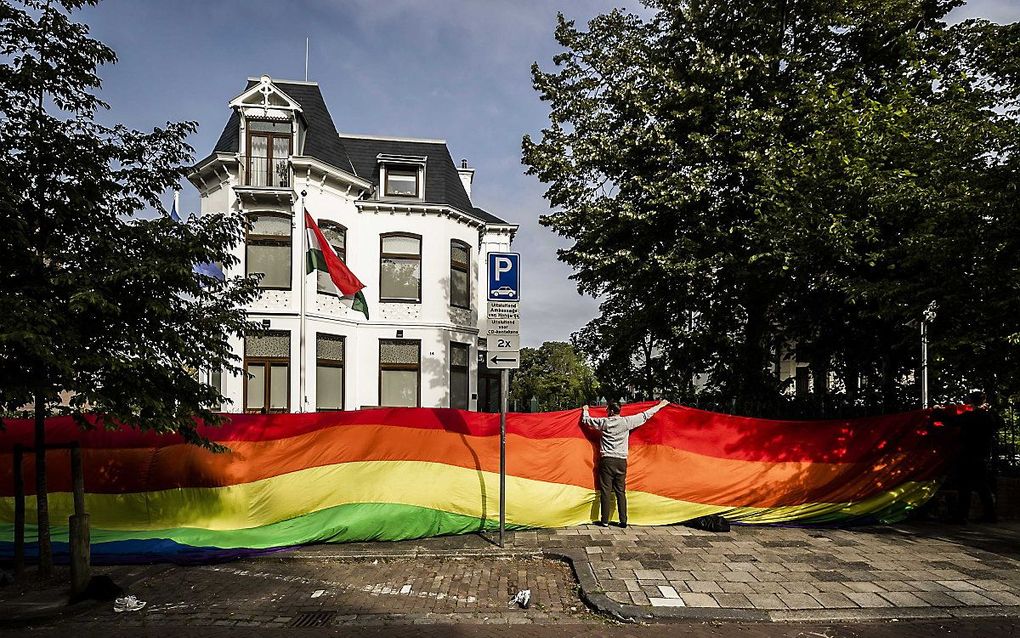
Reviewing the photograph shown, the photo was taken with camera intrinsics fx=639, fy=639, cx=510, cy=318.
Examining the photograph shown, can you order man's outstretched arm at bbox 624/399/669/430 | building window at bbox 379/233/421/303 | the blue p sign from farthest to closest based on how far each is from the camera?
1. building window at bbox 379/233/421/303
2. man's outstretched arm at bbox 624/399/669/430
3. the blue p sign

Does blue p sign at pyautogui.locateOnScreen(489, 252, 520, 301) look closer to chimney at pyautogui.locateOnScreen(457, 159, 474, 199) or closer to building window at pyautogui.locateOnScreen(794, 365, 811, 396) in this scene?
building window at pyautogui.locateOnScreen(794, 365, 811, 396)

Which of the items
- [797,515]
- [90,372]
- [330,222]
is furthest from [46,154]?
[330,222]

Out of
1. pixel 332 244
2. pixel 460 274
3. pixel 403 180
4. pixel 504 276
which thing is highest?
pixel 403 180

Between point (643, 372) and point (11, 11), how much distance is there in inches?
633

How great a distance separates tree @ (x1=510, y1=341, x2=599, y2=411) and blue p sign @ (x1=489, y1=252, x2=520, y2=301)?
20280mm

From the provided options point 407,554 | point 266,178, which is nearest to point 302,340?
point 266,178

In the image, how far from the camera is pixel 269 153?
20.0 metres

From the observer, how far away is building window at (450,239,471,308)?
2288 cm

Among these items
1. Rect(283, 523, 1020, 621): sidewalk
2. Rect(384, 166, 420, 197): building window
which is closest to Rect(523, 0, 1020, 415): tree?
Rect(283, 523, 1020, 621): sidewalk

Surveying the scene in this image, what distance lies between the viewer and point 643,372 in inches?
745

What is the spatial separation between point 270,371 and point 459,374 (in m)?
6.51

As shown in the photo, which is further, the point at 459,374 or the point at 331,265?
the point at 459,374

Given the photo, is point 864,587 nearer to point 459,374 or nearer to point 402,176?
point 459,374

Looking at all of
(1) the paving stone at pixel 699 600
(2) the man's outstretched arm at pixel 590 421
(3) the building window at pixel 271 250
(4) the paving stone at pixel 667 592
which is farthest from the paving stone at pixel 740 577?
(3) the building window at pixel 271 250
